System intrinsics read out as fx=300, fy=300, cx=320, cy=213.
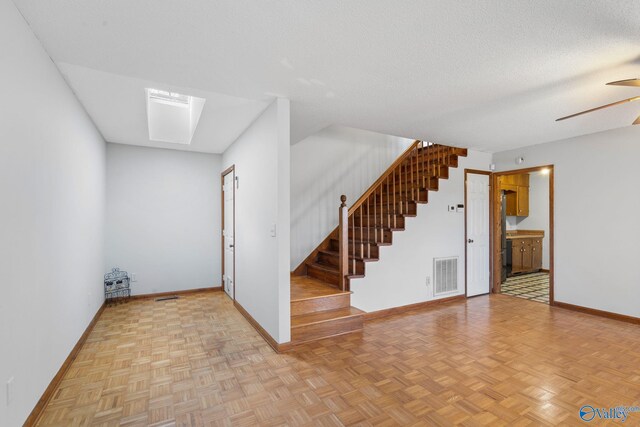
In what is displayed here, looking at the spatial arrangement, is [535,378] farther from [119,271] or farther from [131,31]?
[119,271]

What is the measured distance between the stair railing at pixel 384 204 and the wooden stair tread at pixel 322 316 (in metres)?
0.34

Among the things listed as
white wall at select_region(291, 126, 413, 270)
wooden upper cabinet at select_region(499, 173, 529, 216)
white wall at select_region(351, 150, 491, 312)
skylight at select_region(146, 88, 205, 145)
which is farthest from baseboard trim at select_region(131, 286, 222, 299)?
wooden upper cabinet at select_region(499, 173, 529, 216)

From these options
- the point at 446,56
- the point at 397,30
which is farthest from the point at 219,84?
the point at 446,56

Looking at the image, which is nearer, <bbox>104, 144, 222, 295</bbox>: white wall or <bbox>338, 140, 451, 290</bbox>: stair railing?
<bbox>338, 140, 451, 290</bbox>: stair railing

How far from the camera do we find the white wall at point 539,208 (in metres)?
7.32

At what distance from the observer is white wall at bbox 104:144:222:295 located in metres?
4.75

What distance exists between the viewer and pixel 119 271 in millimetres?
4699

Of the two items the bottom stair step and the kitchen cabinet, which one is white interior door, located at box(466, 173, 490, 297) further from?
the bottom stair step

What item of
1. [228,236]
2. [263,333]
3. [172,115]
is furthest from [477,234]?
[172,115]

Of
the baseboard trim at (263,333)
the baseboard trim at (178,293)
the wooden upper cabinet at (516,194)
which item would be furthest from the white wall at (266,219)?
the wooden upper cabinet at (516,194)

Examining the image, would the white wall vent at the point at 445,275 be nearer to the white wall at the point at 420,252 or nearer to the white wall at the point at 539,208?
the white wall at the point at 420,252

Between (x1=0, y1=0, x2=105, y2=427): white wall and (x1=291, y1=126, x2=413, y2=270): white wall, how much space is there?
2.83 meters

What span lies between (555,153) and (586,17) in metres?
3.52

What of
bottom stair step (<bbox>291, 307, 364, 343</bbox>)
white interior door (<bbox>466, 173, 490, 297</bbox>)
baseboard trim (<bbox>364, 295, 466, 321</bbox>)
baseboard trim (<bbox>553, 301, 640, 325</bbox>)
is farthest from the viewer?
white interior door (<bbox>466, 173, 490, 297</bbox>)
